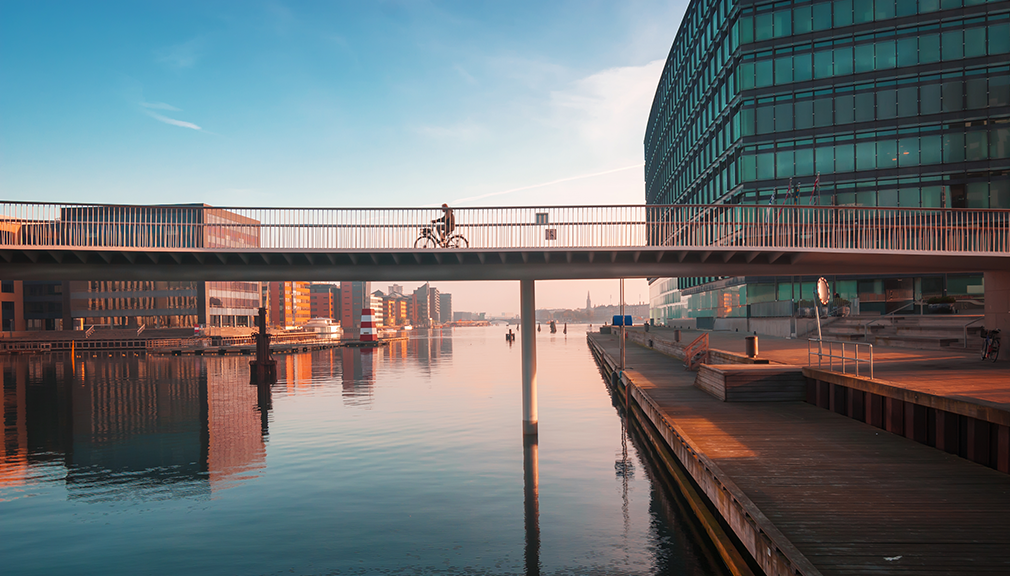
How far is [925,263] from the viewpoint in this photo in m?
24.7

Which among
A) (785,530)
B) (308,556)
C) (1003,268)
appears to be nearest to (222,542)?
(308,556)

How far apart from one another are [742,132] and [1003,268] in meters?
39.0

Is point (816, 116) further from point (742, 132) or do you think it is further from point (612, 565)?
point (612, 565)

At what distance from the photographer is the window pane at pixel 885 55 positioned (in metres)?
57.5

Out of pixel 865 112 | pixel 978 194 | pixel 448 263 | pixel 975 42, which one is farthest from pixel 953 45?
pixel 448 263

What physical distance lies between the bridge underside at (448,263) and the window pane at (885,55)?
39184 mm

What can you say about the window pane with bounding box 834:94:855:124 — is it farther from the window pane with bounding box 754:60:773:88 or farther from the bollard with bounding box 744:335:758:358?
the bollard with bounding box 744:335:758:358

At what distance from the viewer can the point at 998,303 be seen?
86.4 feet

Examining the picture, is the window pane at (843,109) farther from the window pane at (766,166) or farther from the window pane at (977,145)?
the window pane at (977,145)

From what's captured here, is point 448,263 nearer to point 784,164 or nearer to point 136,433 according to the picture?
point 136,433

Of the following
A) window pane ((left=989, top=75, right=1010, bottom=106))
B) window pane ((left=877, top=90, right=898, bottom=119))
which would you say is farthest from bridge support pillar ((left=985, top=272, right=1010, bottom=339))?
window pane ((left=989, top=75, right=1010, bottom=106))

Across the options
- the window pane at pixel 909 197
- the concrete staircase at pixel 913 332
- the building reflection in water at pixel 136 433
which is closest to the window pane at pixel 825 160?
the window pane at pixel 909 197

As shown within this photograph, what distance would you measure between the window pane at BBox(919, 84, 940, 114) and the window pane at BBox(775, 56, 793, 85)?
10446 mm

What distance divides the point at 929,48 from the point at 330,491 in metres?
60.3
